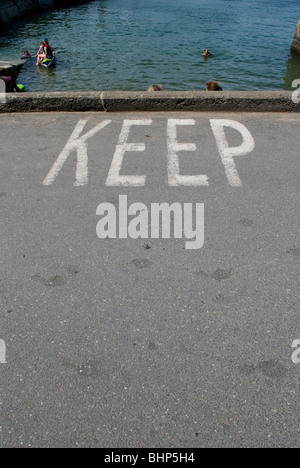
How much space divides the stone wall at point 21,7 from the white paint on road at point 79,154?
24.4 m

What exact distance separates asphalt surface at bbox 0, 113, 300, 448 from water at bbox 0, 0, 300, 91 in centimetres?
1173

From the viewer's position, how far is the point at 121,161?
5461 millimetres

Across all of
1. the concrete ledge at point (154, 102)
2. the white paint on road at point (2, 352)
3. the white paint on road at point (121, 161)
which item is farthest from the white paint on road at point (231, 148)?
the white paint on road at point (2, 352)

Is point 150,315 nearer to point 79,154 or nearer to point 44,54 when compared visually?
point 79,154

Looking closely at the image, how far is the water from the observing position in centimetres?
1648

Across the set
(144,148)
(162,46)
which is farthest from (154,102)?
(162,46)

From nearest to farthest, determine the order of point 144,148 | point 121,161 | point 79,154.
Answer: point 121,161 < point 79,154 < point 144,148

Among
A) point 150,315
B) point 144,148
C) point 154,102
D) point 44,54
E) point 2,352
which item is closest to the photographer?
point 2,352

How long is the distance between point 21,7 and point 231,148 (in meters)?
31.1

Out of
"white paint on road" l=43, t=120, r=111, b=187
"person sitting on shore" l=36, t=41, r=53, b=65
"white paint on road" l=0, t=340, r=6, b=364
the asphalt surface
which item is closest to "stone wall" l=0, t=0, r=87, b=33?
"person sitting on shore" l=36, t=41, r=53, b=65

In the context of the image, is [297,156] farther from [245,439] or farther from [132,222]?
[245,439]

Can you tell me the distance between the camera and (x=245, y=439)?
8.12ft

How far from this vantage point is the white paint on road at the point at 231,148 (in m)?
5.13

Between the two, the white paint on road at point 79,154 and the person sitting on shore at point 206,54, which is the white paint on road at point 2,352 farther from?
the person sitting on shore at point 206,54
